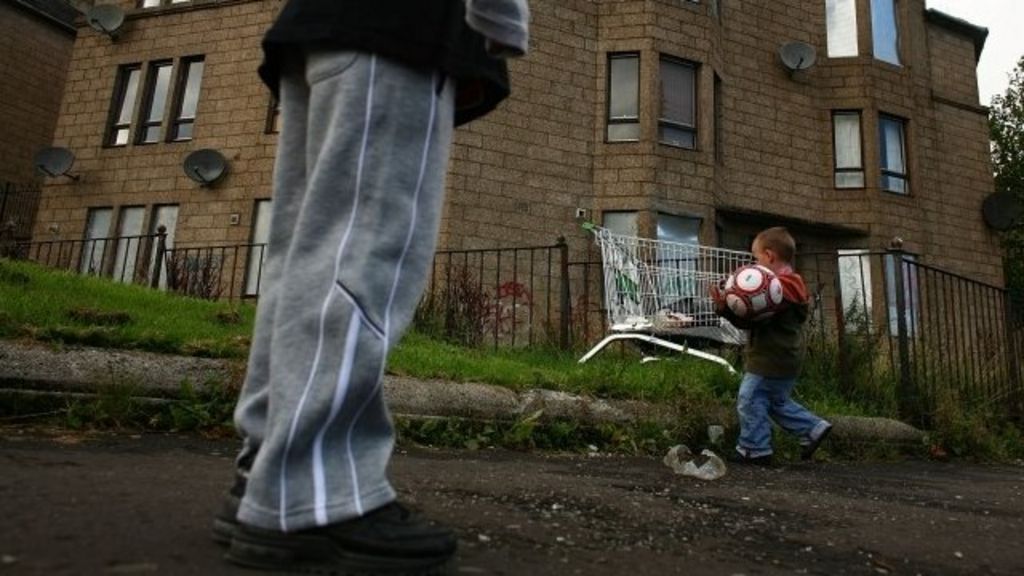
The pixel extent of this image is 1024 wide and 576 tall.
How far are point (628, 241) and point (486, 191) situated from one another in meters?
5.69

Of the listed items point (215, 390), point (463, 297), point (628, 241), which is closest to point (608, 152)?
point (463, 297)

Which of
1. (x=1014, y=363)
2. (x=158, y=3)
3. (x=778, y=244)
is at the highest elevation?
(x=158, y=3)

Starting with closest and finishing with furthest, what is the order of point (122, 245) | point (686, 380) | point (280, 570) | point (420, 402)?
1. point (280, 570)
2. point (420, 402)
3. point (686, 380)
4. point (122, 245)

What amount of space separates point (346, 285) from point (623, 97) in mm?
13373

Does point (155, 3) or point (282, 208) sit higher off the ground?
point (155, 3)

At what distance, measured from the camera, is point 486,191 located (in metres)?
12.8

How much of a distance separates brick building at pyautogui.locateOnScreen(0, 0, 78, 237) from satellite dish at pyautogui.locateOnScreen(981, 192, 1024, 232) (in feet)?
A: 69.5

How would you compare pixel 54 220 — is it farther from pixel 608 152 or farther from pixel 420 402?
pixel 420 402

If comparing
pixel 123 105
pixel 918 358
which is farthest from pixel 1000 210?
pixel 123 105

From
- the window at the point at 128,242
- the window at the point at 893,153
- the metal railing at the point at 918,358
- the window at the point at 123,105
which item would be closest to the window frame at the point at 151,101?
the window at the point at 123,105

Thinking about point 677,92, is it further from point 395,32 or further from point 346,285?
point 346,285

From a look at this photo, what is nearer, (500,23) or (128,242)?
(500,23)

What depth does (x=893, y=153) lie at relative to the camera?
1614 centimetres

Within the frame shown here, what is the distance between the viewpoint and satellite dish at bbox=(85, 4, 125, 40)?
51.9 feet
